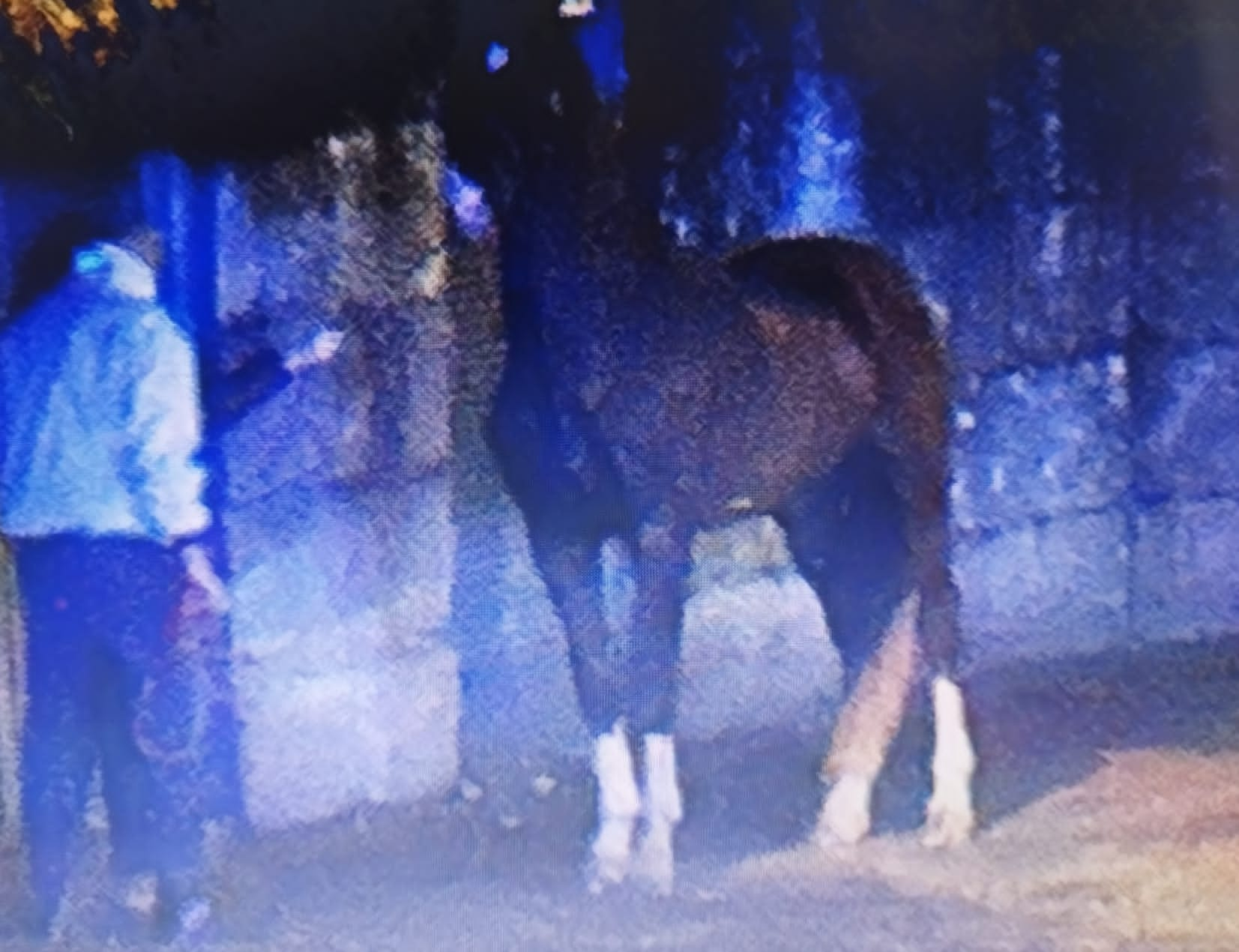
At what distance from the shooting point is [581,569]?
1.58 m

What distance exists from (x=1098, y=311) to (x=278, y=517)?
0.94 metres

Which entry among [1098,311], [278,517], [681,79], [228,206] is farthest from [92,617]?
[1098,311]

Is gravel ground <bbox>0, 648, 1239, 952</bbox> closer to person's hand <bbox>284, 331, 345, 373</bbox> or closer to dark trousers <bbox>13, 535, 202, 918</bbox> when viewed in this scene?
dark trousers <bbox>13, 535, 202, 918</bbox>

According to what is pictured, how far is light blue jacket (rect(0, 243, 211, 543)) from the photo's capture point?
4.88 feet

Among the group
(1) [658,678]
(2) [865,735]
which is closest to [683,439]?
(1) [658,678]

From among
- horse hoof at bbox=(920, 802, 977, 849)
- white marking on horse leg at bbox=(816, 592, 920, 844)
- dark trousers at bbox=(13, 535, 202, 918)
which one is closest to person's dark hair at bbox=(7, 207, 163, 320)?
dark trousers at bbox=(13, 535, 202, 918)

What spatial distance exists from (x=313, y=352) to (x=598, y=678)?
467mm

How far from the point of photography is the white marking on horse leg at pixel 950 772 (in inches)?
62.9

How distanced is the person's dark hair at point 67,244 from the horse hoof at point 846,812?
3.04 ft

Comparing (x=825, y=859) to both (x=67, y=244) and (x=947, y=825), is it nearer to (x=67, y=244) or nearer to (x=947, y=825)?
(x=947, y=825)

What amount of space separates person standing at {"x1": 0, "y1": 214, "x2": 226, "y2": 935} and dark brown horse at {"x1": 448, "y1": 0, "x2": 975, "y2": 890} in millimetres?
351

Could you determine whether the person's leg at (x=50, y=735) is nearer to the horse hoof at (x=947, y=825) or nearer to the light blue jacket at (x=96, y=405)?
the light blue jacket at (x=96, y=405)

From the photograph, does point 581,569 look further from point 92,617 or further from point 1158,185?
point 1158,185

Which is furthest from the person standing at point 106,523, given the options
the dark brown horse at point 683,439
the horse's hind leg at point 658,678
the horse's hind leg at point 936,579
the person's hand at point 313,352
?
the horse's hind leg at point 936,579
